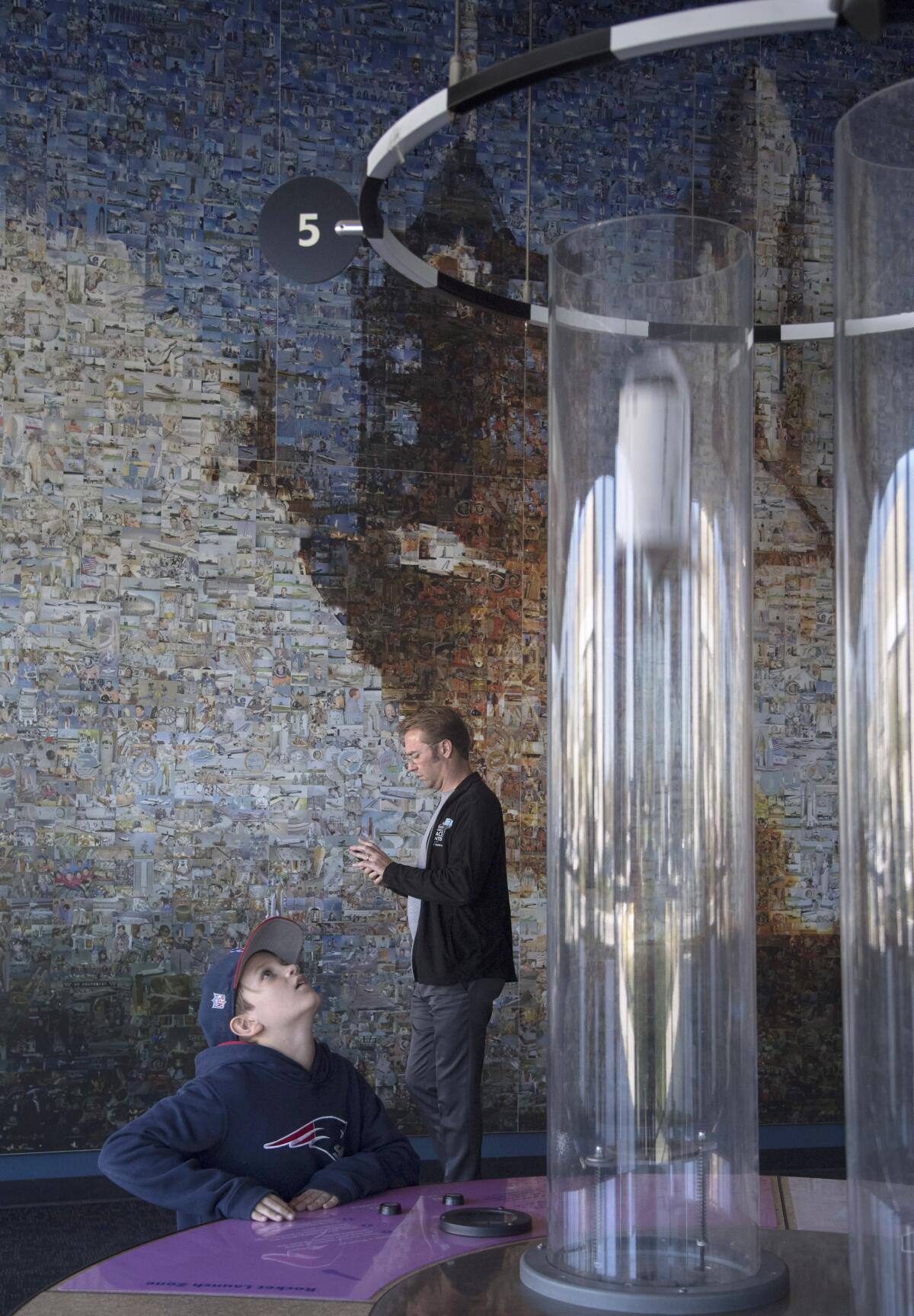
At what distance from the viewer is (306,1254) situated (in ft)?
6.30

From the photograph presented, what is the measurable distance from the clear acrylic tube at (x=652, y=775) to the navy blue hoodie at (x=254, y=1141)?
2.38 ft

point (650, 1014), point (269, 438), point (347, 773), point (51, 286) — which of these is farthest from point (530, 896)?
point (650, 1014)

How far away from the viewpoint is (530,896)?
617cm

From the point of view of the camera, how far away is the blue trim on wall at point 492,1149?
539cm

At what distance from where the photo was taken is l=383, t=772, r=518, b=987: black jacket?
4.48 meters

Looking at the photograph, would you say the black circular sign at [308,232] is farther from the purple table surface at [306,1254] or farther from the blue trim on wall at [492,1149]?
the blue trim on wall at [492,1149]

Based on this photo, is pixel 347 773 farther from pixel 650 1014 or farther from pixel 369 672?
pixel 650 1014

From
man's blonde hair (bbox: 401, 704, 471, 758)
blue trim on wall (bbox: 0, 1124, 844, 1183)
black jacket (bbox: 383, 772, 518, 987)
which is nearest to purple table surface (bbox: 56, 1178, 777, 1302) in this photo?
black jacket (bbox: 383, 772, 518, 987)

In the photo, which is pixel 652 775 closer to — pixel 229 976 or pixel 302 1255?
pixel 302 1255

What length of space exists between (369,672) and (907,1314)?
4.79 meters

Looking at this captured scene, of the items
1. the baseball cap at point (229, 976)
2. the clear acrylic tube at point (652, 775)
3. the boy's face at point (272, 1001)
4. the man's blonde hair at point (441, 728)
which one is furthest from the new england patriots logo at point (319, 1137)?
the man's blonde hair at point (441, 728)

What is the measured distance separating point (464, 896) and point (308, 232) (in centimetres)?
265

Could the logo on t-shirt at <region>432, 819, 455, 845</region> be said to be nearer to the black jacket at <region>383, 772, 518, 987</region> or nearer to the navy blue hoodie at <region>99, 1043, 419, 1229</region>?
the black jacket at <region>383, 772, 518, 987</region>

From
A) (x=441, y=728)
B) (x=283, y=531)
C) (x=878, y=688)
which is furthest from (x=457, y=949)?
(x=878, y=688)
